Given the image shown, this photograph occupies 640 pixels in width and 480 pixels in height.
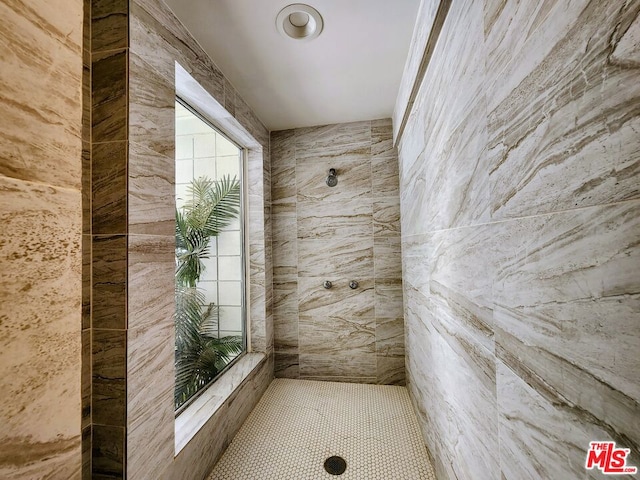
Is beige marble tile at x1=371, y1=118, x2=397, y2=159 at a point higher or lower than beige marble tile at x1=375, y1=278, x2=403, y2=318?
higher

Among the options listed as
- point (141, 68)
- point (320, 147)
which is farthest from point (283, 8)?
point (320, 147)

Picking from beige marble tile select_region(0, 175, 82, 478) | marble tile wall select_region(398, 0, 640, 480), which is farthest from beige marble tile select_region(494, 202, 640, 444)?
beige marble tile select_region(0, 175, 82, 478)

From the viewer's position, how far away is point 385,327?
7.55ft

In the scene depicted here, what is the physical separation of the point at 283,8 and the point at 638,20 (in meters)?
1.27

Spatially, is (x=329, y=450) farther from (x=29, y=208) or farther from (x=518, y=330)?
(x=29, y=208)

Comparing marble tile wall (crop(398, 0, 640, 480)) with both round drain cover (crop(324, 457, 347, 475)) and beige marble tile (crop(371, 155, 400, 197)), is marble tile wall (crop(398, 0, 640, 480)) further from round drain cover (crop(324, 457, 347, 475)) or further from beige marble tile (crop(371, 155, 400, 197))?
beige marble tile (crop(371, 155, 400, 197))

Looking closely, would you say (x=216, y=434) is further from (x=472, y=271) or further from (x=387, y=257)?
(x=387, y=257)

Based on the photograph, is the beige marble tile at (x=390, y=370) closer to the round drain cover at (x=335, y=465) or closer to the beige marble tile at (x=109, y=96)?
the round drain cover at (x=335, y=465)

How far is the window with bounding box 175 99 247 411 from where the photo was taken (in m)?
1.52

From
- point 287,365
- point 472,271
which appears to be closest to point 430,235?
point 472,271

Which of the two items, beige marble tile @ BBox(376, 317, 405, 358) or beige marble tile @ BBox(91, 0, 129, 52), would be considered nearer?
beige marble tile @ BBox(91, 0, 129, 52)

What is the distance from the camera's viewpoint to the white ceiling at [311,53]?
1.23 metres

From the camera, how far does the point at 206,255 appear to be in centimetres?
177

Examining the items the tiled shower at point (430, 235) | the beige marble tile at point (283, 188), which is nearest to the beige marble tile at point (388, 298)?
the tiled shower at point (430, 235)
